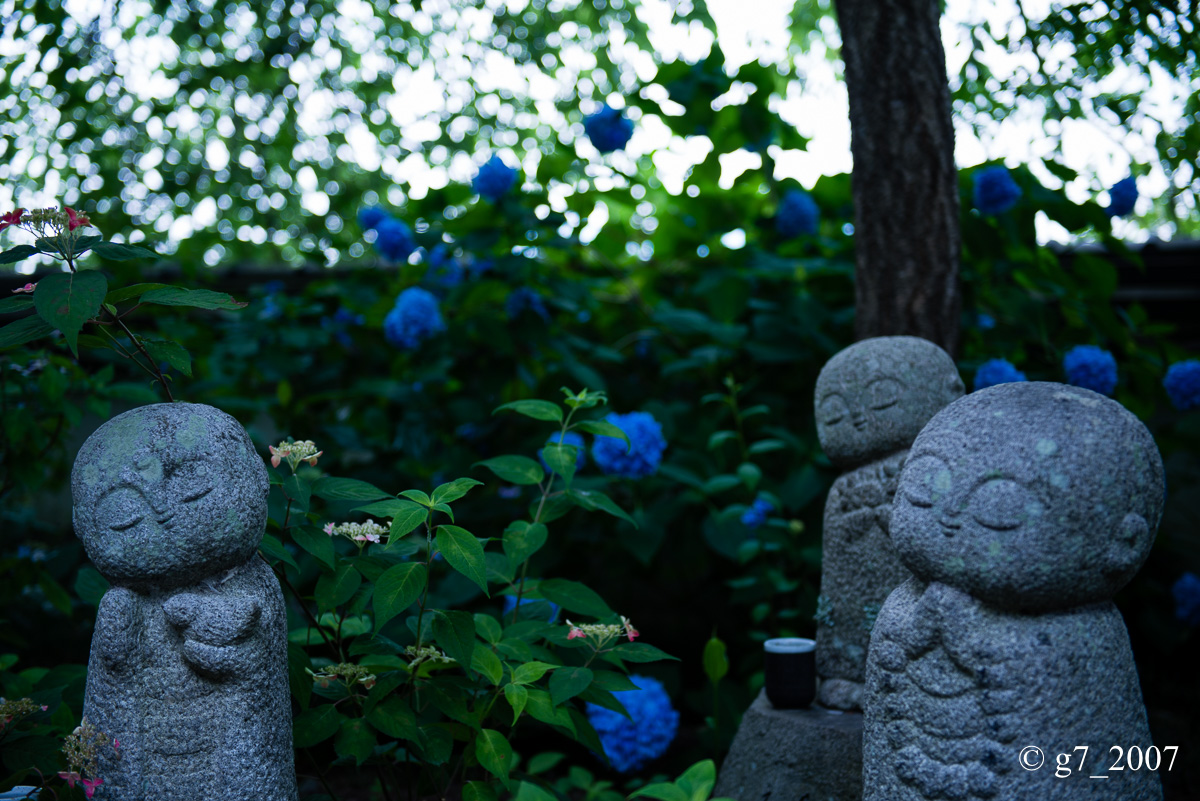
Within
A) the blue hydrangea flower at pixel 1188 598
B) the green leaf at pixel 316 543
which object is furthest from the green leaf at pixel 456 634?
the blue hydrangea flower at pixel 1188 598

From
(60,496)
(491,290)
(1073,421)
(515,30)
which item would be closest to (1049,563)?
(1073,421)

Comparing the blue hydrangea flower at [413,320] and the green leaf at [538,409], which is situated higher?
the blue hydrangea flower at [413,320]

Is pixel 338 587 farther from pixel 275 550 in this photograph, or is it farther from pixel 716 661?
pixel 716 661

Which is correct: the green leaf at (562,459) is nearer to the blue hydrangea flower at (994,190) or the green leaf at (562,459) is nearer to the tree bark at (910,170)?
the tree bark at (910,170)

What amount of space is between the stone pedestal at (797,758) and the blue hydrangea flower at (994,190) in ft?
6.84

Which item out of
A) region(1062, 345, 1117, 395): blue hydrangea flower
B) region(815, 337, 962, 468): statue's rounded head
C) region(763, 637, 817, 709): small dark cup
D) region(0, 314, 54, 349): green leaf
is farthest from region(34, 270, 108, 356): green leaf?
region(1062, 345, 1117, 395): blue hydrangea flower

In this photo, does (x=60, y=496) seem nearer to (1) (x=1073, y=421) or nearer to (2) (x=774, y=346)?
(2) (x=774, y=346)

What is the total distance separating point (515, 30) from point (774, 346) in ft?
12.3

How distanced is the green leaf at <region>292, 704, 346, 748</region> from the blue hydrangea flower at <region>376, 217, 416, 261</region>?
2.56 m

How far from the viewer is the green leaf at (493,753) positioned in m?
1.68

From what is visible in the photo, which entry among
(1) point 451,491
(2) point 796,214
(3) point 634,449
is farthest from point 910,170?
(1) point 451,491

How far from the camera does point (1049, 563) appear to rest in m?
1.51

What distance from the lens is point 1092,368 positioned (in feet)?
9.69

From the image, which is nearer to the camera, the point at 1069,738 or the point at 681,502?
the point at 1069,738
